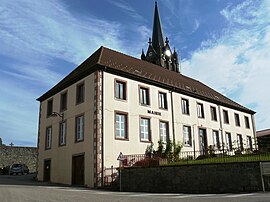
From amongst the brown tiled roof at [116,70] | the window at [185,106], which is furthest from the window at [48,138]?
the window at [185,106]

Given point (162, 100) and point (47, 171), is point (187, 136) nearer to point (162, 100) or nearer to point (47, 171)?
point (162, 100)

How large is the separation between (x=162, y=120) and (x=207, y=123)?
6575 mm

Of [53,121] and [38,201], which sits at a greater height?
[53,121]

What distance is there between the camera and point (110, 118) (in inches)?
786

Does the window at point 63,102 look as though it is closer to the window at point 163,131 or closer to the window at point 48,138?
the window at point 48,138

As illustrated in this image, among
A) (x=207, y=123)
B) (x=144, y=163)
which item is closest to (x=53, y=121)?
(x=144, y=163)

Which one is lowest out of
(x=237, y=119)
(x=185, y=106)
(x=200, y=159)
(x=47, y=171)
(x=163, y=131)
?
(x=47, y=171)

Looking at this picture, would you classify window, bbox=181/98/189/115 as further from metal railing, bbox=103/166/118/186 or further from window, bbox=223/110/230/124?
metal railing, bbox=103/166/118/186

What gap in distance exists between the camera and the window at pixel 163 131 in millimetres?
23391

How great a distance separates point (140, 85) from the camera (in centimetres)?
2300

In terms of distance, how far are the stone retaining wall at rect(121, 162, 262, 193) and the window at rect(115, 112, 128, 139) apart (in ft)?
11.2

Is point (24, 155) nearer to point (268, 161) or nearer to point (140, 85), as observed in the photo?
point (140, 85)

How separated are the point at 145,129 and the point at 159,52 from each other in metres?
34.7

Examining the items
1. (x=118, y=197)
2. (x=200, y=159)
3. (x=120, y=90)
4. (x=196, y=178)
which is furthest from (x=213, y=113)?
(x=118, y=197)
